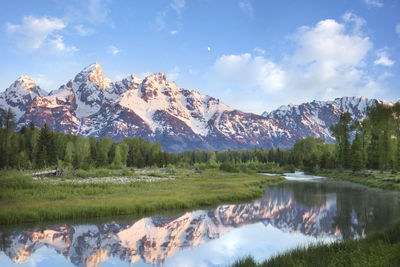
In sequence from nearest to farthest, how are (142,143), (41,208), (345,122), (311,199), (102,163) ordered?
1. (41,208)
2. (311,199)
3. (345,122)
4. (102,163)
5. (142,143)

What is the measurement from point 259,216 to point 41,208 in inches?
838

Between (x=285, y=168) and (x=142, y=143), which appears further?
(x=142, y=143)

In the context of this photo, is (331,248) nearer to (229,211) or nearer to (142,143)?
(229,211)

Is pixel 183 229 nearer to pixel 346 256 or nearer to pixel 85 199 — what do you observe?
pixel 85 199

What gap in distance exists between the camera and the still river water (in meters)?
18.4

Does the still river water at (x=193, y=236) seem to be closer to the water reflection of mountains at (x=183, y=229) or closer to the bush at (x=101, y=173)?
the water reflection of mountains at (x=183, y=229)

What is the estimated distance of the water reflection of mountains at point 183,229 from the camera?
19547mm

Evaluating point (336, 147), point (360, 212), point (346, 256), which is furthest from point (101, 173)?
point (336, 147)

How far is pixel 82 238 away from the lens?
22.3 meters

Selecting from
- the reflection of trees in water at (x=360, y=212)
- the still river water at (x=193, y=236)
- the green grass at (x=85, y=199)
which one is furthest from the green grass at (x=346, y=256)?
the green grass at (x=85, y=199)

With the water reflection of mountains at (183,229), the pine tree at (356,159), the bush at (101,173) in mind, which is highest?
the pine tree at (356,159)

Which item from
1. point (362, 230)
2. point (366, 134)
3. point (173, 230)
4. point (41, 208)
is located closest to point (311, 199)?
point (362, 230)

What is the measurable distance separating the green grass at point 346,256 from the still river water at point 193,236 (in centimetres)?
297

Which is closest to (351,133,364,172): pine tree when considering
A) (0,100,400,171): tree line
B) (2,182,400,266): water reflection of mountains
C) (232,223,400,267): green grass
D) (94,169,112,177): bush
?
(0,100,400,171): tree line
